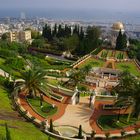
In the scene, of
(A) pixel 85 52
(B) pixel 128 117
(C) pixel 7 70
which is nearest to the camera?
(B) pixel 128 117

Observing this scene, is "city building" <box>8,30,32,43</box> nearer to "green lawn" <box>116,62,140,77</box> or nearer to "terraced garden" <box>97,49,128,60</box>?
"terraced garden" <box>97,49,128,60</box>

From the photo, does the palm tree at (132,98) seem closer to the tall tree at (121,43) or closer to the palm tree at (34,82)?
the palm tree at (34,82)

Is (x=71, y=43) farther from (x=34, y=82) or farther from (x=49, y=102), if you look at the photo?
(x=34, y=82)

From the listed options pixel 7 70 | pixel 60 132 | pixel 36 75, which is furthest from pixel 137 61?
pixel 60 132

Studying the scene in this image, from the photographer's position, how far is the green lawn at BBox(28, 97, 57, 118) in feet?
119

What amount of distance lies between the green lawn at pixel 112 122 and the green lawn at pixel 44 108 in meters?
6.28

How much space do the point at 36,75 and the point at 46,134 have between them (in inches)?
391

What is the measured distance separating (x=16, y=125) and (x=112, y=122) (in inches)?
442

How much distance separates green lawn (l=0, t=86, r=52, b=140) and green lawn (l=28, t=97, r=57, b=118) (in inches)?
106

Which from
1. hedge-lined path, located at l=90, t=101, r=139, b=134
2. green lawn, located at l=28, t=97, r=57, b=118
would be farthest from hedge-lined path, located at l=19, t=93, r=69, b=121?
hedge-lined path, located at l=90, t=101, r=139, b=134

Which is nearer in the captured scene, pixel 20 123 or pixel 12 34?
pixel 20 123

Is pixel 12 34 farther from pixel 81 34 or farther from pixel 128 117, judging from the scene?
pixel 128 117

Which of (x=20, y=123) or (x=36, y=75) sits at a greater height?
(x=36, y=75)

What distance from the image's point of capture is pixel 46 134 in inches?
1243
